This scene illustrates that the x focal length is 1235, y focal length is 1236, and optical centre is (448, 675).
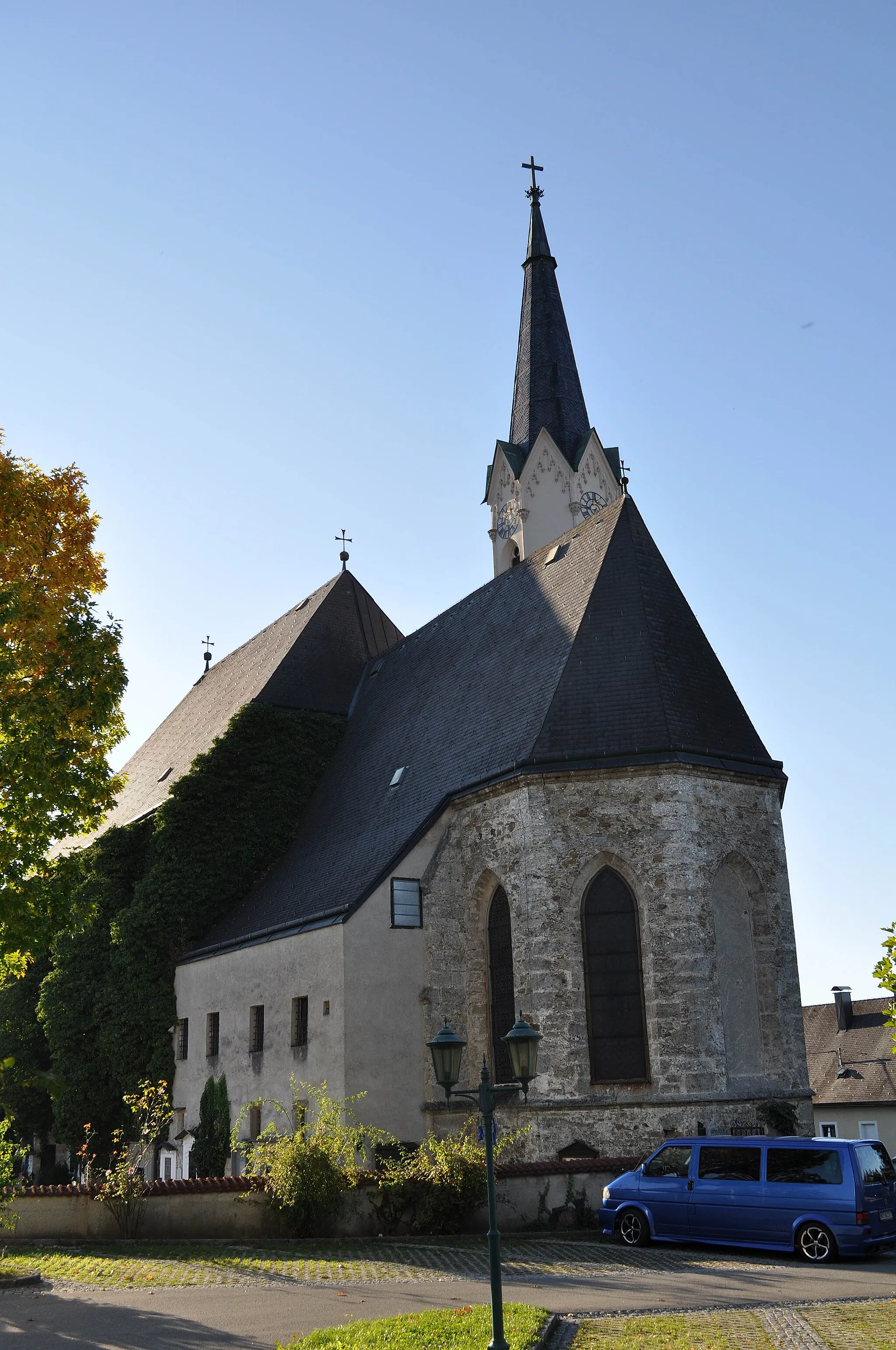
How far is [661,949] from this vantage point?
1844 cm

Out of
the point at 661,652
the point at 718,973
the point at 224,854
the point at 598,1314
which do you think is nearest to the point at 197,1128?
the point at 224,854

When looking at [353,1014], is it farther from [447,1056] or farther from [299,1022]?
[447,1056]

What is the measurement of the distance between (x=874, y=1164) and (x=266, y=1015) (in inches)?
485

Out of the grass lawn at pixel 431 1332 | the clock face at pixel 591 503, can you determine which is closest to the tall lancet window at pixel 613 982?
the grass lawn at pixel 431 1332

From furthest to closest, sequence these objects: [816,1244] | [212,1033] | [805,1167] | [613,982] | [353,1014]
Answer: [212,1033] → [353,1014] → [613,982] → [805,1167] → [816,1244]

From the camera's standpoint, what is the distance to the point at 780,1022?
18891mm

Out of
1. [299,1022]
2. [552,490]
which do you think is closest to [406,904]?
[299,1022]

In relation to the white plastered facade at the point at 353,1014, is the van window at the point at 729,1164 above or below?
below

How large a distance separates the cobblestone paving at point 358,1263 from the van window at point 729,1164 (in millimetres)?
791

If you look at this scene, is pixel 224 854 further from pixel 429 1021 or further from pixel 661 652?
pixel 661 652

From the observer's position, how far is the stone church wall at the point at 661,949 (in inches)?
703

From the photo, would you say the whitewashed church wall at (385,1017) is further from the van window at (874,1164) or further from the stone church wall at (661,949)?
the van window at (874,1164)

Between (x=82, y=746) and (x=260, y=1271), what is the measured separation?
6656 millimetres

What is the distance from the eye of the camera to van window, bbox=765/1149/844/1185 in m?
12.7
